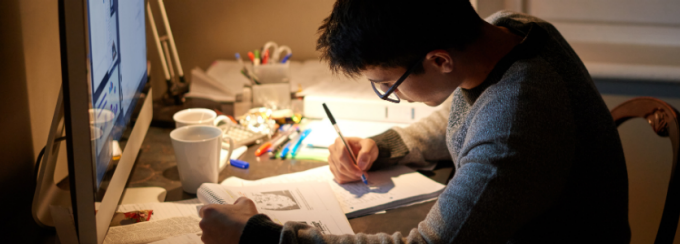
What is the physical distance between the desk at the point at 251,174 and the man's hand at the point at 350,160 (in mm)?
95

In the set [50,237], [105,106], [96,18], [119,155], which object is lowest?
[50,237]

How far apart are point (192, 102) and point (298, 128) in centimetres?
38

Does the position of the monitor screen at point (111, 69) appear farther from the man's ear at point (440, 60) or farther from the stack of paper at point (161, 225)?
the man's ear at point (440, 60)

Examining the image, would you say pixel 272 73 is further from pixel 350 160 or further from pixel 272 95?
pixel 350 160

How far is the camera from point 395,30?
0.76m

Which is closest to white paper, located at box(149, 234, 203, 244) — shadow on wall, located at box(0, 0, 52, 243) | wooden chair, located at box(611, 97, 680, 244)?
shadow on wall, located at box(0, 0, 52, 243)

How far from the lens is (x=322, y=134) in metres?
1.38

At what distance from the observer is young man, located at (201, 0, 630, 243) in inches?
26.0

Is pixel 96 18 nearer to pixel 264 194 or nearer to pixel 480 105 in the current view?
pixel 264 194

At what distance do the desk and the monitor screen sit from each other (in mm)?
185

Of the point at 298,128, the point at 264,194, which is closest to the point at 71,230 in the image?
the point at 264,194

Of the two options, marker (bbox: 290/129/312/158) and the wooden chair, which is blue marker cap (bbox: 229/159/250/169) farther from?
the wooden chair

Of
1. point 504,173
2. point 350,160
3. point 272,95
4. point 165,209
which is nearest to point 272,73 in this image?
point 272,95

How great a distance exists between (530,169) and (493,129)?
0.24 ft
